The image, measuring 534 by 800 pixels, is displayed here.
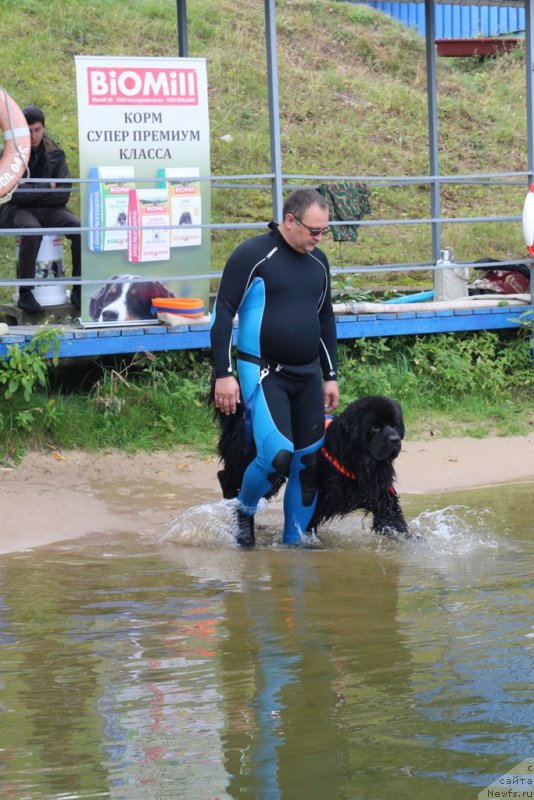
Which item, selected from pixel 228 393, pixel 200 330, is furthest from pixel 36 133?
pixel 228 393

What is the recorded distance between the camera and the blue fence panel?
19859mm

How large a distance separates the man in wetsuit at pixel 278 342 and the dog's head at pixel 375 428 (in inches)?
9.7

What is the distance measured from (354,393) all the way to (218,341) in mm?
3113

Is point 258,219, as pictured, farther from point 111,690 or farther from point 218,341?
point 111,690

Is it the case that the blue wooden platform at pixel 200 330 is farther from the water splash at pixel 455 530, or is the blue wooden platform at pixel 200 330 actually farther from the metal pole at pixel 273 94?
the water splash at pixel 455 530

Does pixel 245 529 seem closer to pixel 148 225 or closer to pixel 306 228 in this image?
pixel 306 228

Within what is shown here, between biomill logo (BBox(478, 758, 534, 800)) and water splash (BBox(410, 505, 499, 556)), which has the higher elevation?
water splash (BBox(410, 505, 499, 556))

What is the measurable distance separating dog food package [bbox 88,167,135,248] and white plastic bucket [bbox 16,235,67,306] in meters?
0.87

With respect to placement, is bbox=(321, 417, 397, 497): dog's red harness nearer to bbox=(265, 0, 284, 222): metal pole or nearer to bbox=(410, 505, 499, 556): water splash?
bbox=(410, 505, 499, 556): water splash

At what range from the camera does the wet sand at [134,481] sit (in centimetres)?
715

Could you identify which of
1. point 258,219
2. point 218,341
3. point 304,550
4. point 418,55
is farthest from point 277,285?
point 418,55

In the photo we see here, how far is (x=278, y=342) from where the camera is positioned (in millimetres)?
6277

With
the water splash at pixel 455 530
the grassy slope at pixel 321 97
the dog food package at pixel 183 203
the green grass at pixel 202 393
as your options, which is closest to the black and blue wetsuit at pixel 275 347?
the water splash at pixel 455 530

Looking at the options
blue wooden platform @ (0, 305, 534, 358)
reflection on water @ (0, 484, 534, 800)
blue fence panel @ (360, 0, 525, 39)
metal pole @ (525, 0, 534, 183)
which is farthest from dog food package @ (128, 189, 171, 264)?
blue fence panel @ (360, 0, 525, 39)
